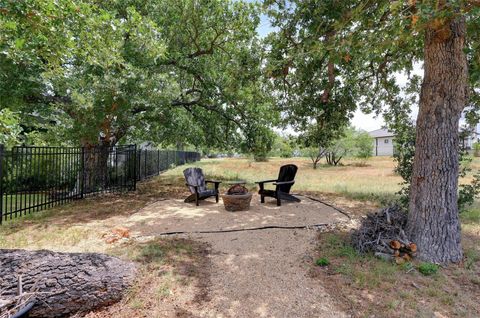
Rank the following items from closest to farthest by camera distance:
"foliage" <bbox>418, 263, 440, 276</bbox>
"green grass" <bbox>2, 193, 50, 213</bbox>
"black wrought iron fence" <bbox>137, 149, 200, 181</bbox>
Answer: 1. "foliage" <bbox>418, 263, 440, 276</bbox>
2. "green grass" <bbox>2, 193, 50, 213</bbox>
3. "black wrought iron fence" <bbox>137, 149, 200, 181</bbox>

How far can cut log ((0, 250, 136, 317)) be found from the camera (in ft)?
8.00

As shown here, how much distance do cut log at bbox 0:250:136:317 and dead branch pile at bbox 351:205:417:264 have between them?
10.3ft

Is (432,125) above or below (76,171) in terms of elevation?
above

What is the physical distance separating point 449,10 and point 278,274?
340 centimetres

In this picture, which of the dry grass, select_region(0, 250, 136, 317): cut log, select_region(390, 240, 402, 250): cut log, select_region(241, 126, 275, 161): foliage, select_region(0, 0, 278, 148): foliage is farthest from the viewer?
select_region(241, 126, 275, 161): foliage

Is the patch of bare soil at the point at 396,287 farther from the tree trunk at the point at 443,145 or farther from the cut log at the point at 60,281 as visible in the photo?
the cut log at the point at 60,281

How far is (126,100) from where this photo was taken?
678 centimetres

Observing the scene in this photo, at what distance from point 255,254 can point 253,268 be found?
44 centimetres

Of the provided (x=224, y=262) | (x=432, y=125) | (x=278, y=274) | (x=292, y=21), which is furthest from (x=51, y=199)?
(x=432, y=125)

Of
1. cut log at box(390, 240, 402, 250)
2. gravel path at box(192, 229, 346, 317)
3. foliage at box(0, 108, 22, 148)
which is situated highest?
foliage at box(0, 108, 22, 148)

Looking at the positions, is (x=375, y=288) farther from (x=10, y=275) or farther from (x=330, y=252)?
(x=10, y=275)

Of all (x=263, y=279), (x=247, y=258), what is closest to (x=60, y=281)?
(x=263, y=279)

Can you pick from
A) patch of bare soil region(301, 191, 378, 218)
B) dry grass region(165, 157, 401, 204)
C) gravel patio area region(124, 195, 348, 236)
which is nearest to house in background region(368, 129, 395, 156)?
dry grass region(165, 157, 401, 204)

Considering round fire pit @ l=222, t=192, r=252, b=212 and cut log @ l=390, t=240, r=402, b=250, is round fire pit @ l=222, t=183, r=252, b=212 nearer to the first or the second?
round fire pit @ l=222, t=192, r=252, b=212
